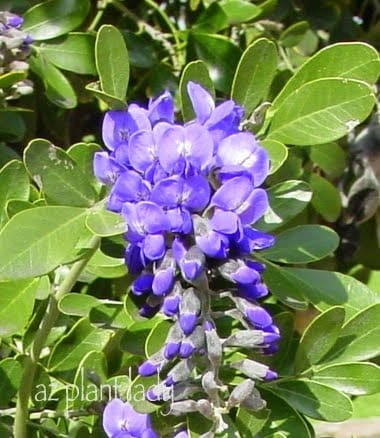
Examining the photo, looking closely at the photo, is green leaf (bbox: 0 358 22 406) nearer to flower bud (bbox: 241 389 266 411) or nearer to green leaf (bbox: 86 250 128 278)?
green leaf (bbox: 86 250 128 278)

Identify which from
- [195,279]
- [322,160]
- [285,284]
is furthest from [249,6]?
[195,279]

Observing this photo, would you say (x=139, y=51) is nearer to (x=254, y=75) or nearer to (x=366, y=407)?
(x=254, y=75)

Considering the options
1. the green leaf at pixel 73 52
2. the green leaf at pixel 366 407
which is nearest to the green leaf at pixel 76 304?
the green leaf at pixel 73 52

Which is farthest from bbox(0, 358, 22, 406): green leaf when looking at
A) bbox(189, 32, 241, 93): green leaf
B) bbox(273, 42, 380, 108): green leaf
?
bbox(189, 32, 241, 93): green leaf

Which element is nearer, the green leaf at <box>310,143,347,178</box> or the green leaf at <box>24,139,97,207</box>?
the green leaf at <box>24,139,97,207</box>

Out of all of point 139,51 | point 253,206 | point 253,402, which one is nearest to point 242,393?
point 253,402

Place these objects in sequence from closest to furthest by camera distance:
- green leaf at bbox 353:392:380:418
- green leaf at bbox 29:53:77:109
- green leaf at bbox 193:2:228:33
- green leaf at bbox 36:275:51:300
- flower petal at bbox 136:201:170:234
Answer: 1. flower petal at bbox 136:201:170:234
2. green leaf at bbox 36:275:51:300
3. green leaf at bbox 29:53:77:109
4. green leaf at bbox 193:2:228:33
5. green leaf at bbox 353:392:380:418

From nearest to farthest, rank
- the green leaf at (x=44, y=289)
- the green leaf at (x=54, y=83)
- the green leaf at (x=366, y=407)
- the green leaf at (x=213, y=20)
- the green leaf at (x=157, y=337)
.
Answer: the green leaf at (x=157, y=337) < the green leaf at (x=44, y=289) < the green leaf at (x=54, y=83) < the green leaf at (x=213, y=20) < the green leaf at (x=366, y=407)

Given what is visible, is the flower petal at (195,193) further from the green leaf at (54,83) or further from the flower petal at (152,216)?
the green leaf at (54,83)
